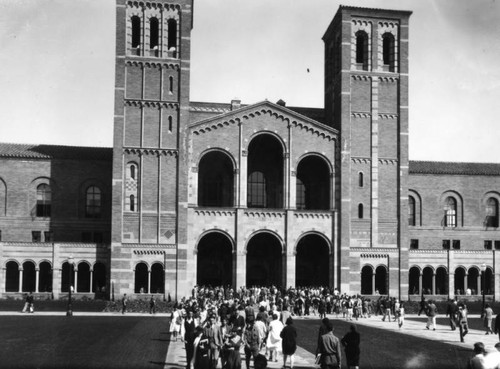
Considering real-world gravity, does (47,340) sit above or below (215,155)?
below

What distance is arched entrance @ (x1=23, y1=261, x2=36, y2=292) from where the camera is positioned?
2280 inches

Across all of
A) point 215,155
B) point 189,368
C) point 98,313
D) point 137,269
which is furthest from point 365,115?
point 189,368

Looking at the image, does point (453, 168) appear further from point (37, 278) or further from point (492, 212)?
point (37, 278)

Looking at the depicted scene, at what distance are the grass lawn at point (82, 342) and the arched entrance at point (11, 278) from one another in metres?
17.6

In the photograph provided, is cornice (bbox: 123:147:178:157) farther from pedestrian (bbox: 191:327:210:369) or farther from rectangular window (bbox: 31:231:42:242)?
pedestrian (bbox: 191:327:210:369)

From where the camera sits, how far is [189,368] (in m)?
20.9

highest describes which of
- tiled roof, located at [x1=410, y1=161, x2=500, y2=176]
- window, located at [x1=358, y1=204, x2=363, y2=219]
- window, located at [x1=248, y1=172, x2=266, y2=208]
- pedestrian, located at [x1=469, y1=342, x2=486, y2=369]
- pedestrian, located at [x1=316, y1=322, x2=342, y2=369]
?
tiled roof, located at [x1=410, y1=161, x2=500, y2=176]

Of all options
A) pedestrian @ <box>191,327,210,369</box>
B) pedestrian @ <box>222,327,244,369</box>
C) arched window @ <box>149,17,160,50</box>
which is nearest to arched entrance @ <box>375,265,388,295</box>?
arched window @ <box>149,17,160,50</box>

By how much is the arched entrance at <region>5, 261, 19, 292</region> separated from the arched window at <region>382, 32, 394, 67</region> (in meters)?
36.2

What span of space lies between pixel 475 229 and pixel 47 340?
4935cm

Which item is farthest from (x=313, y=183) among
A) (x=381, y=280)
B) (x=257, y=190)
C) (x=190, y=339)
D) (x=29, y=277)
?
(x=190, y=339)

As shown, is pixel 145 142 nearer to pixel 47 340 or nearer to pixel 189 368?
pixel 47 340

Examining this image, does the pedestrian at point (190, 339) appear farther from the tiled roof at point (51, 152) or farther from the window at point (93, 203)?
the tiled roof at point (51, 152)

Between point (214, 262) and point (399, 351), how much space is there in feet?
112
